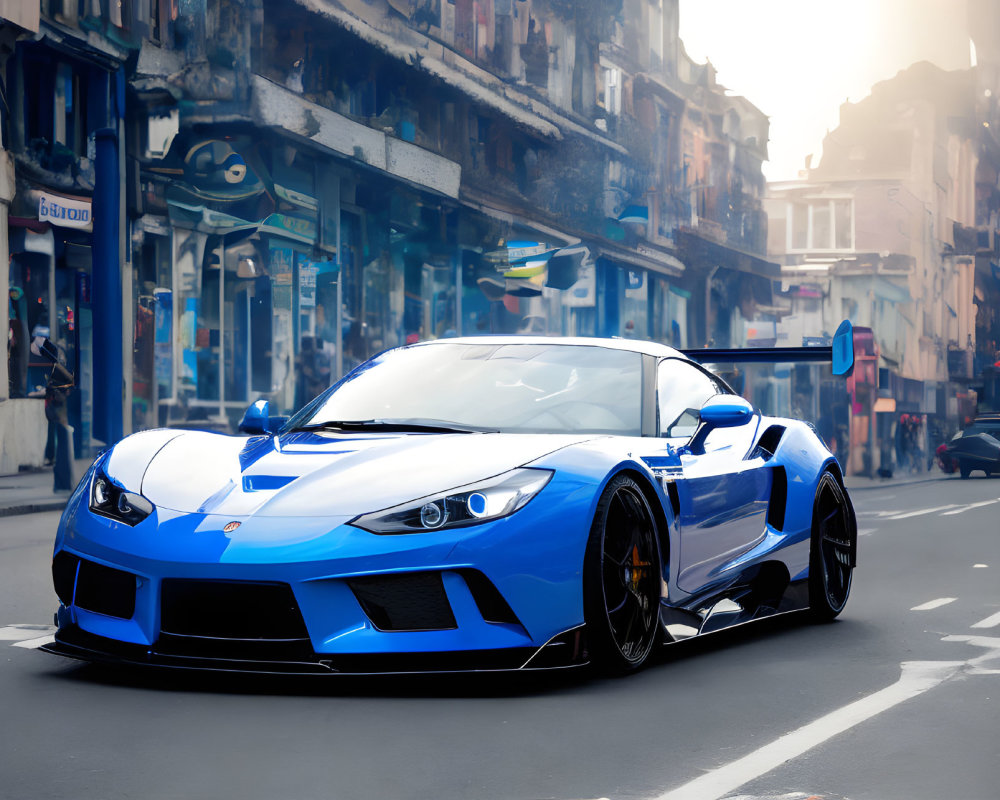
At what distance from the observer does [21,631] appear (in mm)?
6770

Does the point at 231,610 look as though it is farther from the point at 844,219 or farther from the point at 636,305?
the point at 844,219

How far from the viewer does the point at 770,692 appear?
17.8ft

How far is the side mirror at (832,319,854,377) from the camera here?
25.5 ft

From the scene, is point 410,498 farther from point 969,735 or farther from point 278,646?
point 969,735

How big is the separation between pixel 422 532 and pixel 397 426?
105cm

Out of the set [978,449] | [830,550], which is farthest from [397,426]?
[978,449]

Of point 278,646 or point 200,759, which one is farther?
point 278,646

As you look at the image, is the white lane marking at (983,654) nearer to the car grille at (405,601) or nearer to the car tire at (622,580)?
the car tire at (622,580)

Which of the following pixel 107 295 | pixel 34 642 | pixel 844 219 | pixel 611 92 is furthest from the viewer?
pixel 844 219

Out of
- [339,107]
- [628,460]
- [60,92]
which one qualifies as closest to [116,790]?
[628,460]

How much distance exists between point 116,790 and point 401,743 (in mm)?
849

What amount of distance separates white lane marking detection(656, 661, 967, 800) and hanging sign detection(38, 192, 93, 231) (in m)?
19.3

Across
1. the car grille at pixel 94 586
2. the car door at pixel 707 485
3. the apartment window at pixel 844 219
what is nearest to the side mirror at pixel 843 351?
the car door at pixel 707 485

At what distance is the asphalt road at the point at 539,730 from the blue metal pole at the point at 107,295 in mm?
14772
